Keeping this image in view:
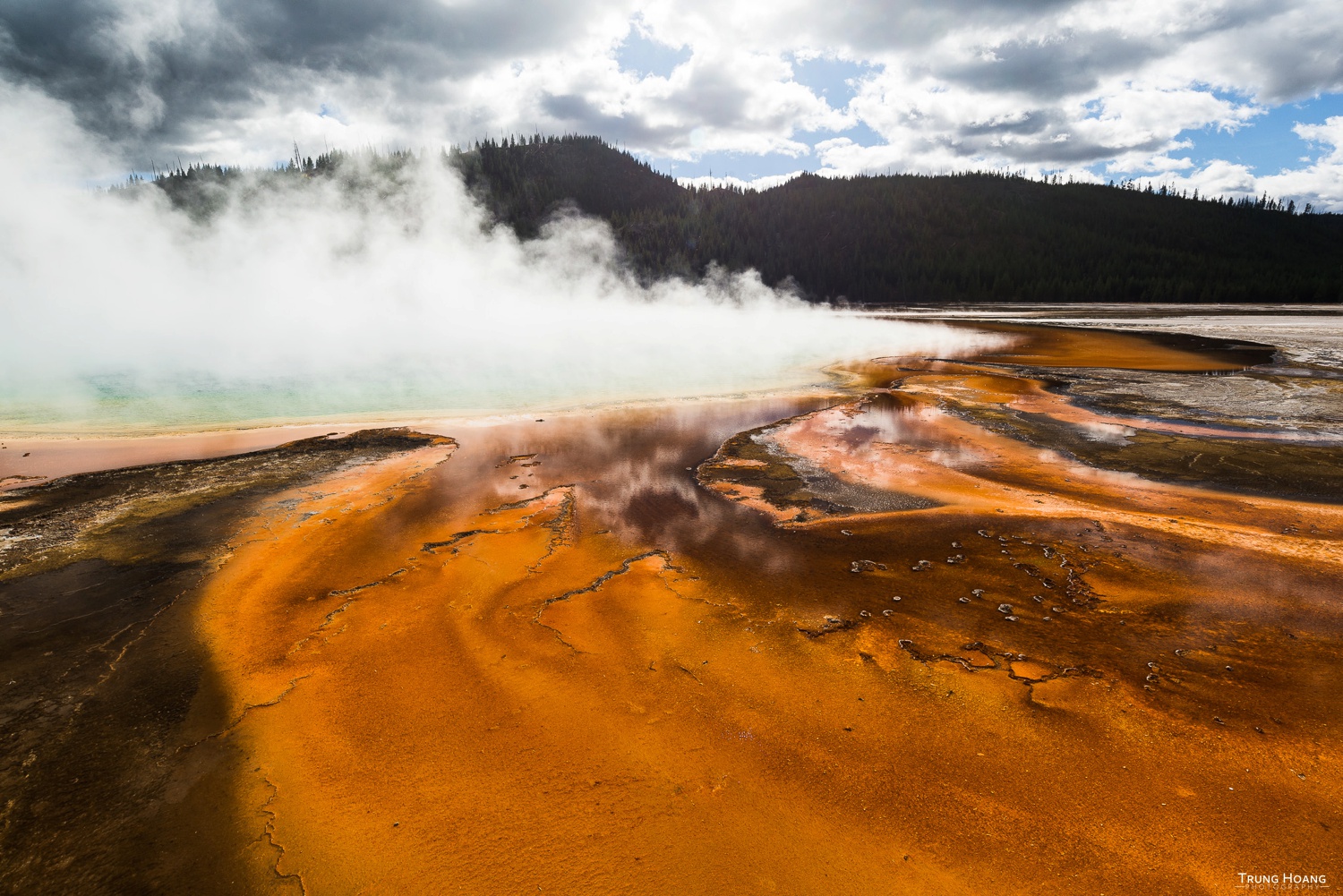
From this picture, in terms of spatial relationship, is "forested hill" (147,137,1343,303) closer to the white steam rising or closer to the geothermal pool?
the white steam rising

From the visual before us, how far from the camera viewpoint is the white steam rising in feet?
52.9

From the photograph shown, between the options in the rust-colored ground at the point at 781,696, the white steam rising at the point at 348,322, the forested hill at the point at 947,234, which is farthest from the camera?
the forested hill at the point at 947,234

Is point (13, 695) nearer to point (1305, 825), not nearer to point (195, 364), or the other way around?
point (1305, 825)

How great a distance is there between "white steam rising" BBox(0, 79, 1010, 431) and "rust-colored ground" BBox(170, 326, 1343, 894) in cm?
925

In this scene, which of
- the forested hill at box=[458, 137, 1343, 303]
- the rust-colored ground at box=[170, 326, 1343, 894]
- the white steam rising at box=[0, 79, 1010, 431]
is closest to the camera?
the rust-colored ground at box=[170, 326, 1343, 894]

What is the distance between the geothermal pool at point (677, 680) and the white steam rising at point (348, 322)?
8.23m

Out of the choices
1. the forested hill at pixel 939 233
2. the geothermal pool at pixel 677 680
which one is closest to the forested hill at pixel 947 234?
the forested hill at pixel 939 233

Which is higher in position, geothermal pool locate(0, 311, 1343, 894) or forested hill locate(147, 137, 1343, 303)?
forested hill locate(147, 137, 1343, 303)

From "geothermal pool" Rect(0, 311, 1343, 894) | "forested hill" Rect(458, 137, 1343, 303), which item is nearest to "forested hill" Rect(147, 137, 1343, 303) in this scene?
"forested hill" Rect(458, 137, 1343, 303)

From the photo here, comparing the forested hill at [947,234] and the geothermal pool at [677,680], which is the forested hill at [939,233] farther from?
the geothermal pool at [677,680]

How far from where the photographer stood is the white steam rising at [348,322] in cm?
1611

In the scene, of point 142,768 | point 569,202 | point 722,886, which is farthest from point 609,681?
point 569,202

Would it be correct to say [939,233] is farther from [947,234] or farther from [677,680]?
[677,680]

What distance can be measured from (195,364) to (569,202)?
88.8 metres
